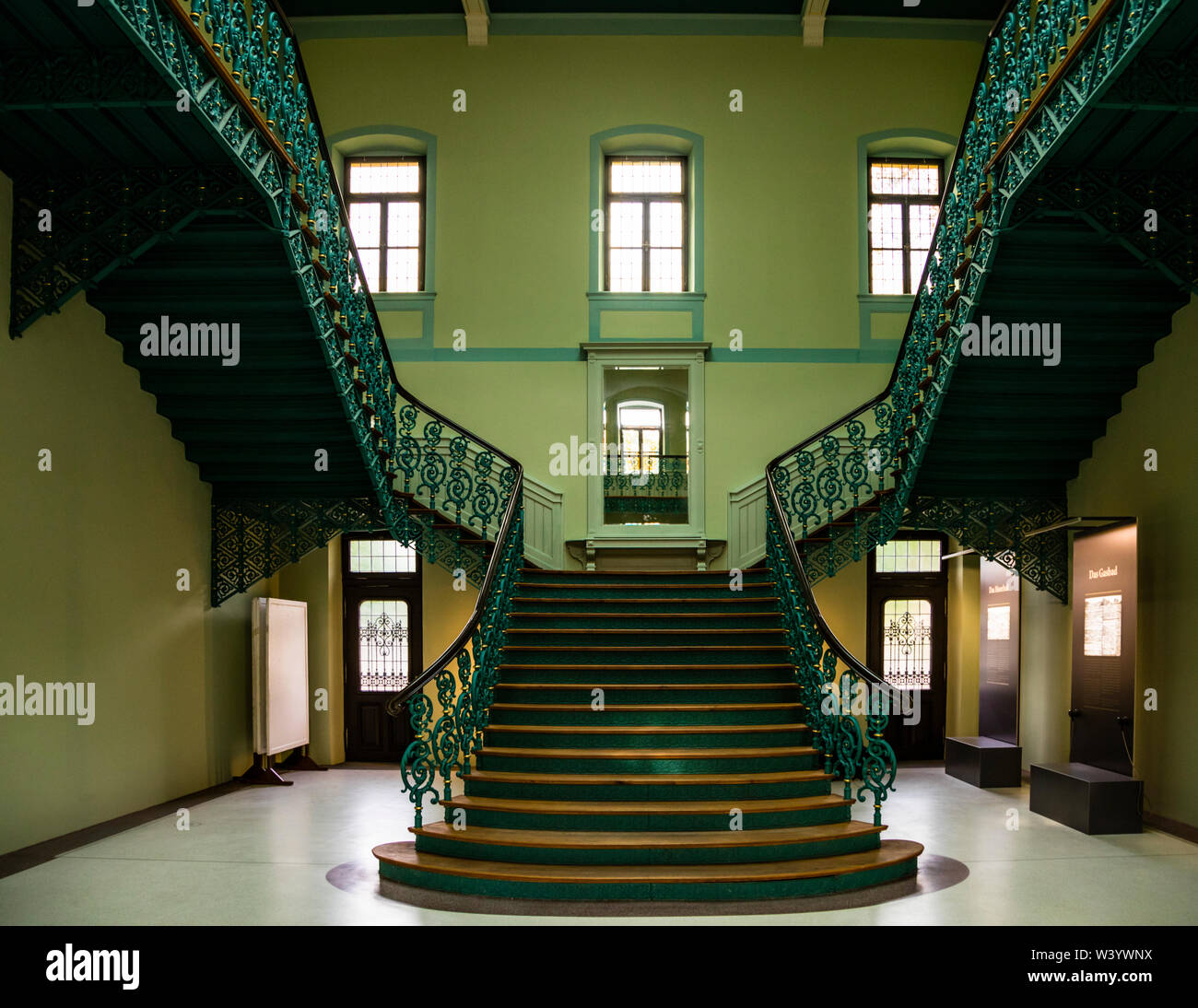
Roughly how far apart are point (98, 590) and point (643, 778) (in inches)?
161

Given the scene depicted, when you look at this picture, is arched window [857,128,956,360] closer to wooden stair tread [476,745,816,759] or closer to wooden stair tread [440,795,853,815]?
wooden stair tread [476,745,816,759]

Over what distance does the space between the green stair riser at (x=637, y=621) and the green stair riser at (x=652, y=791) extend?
212cm

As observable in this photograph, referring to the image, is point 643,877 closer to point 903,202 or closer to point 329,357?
point 329,357

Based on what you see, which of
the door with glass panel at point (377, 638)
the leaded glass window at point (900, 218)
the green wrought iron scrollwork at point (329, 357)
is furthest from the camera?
the leaded glass window at point (900, 218)

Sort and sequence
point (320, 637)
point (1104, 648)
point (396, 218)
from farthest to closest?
point (396, 218)
point (320, 637)
point (1104, 648)

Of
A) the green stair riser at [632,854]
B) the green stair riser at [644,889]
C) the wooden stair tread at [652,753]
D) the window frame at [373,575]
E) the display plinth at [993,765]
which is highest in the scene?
the window frame at [373,575]

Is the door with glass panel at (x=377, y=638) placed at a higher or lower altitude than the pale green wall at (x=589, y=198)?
lower

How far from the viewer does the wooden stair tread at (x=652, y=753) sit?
271 inches

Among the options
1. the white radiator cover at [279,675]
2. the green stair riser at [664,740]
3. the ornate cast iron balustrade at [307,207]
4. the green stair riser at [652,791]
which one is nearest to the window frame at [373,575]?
the white radiator cover at [279,675]

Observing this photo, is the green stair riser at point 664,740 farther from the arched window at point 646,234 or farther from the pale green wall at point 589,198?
the arched window at point 646,234

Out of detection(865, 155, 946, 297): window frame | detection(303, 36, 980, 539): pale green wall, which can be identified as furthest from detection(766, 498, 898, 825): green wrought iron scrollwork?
detection(865, 155, 946, 297): window frame

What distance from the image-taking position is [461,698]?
681 centimetres

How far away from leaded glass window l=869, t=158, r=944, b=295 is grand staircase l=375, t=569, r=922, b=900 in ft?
15.1

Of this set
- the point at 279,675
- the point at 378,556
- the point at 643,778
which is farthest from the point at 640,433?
the point at 643,778
